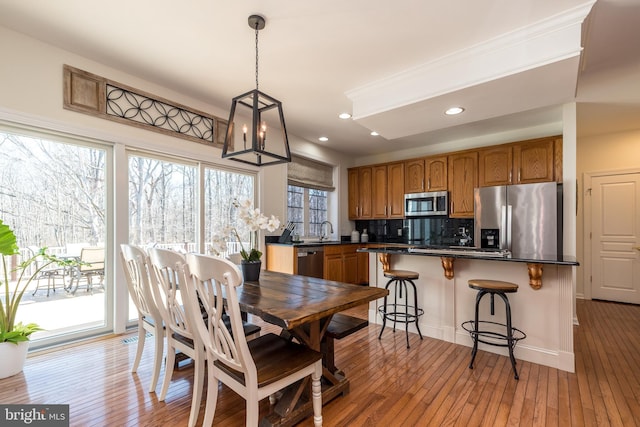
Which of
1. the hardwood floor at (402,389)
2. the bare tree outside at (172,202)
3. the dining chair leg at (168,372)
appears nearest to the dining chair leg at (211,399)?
the hardwood floor at (402,389)

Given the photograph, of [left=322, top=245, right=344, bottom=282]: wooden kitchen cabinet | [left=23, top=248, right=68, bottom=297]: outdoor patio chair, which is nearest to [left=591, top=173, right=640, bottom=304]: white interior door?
[left=322, top=245, right=344, bottom=282]: wooden kitchen cabinet

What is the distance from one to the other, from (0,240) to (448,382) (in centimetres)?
328

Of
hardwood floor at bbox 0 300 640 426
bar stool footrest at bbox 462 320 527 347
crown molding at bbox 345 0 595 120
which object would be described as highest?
crown molding at bbox 345 0 595 120

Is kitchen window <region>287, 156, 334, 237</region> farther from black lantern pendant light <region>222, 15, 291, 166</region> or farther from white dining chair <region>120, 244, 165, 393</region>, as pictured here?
white dining chair <region>120, 244, 165, 393</region>

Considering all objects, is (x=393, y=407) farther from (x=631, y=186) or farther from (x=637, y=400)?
(x=631, y=186)

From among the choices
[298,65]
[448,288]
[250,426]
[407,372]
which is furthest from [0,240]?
[448,288]

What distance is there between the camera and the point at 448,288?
299 cm

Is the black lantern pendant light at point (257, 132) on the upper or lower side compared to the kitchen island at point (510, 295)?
upper

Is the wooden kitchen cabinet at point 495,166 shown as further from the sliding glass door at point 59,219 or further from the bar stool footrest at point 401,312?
the sliding glass door at point 59,219

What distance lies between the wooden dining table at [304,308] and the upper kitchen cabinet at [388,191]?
3.59 meters

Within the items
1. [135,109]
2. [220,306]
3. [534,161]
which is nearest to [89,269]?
[135,109]

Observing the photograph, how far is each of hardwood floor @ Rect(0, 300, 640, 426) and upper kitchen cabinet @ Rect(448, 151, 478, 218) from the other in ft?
7.62

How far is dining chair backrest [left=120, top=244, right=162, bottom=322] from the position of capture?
1936 millimetres

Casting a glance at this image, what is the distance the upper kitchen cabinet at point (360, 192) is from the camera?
5.92 metres
